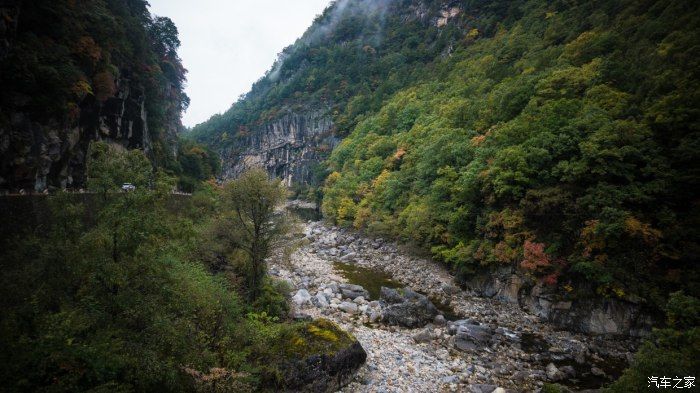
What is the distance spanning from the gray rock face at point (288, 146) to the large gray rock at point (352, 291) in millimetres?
61908

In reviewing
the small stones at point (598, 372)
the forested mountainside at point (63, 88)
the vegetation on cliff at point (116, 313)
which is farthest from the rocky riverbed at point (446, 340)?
the forested mountainside at point (63, 88)

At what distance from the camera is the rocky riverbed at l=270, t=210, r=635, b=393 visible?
34.0 feet

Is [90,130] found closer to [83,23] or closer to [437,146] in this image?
[83,23]

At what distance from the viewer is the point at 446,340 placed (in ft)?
43.1

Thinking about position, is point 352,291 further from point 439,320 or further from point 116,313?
point 116,313

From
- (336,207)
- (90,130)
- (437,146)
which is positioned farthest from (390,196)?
(90,130)

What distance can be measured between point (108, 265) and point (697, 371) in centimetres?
1241

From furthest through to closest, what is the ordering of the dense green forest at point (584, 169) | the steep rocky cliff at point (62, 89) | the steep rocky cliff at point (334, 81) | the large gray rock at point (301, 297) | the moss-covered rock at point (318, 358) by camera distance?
the steep rocky cliff at point (334, 81), the large gray rock at point (301, 297), the dense green forest at point (584, 169), the steep rocky cliff at point (62, 89), the moss-covered rock at point (318, 358)

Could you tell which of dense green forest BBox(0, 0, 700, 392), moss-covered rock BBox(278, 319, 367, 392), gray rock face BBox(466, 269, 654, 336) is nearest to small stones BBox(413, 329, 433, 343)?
moss-covered rock BBox(278, 319, 367, 392)

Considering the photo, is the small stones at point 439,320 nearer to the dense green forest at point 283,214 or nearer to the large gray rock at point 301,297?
the dense green forest at point 283,214

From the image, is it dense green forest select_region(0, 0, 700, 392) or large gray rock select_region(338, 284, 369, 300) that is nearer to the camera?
dense green forest select_region(0, 0, 700, 392)

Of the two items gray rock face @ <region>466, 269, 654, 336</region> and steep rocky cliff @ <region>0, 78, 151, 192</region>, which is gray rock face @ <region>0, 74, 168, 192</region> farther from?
gray rock face @ <region>466, 269, 654, 336</region>

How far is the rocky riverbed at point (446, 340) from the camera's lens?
34.0ft

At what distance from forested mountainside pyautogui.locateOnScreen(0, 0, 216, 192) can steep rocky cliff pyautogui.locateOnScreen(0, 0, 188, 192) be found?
0.09 feet
